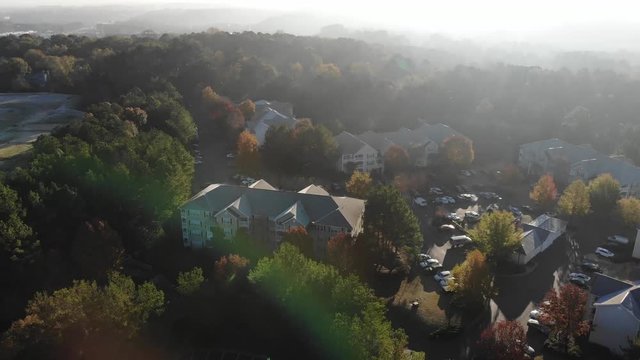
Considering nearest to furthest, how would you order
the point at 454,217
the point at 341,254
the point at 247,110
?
the point at 341,254, the point at 454,217, the point at 247,110

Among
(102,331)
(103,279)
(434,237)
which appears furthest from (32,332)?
(434,237)

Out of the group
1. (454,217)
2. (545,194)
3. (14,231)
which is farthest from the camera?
(545,194)

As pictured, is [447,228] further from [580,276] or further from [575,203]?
[575,203]

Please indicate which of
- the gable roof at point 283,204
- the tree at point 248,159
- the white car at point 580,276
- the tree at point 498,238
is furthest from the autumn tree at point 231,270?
the white car at point 580,276

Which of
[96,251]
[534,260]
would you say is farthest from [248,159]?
[534,260]

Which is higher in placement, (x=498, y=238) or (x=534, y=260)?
(x=498, y=238)

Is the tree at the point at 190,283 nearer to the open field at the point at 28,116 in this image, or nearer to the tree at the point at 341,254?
the tree at the point at 341,254

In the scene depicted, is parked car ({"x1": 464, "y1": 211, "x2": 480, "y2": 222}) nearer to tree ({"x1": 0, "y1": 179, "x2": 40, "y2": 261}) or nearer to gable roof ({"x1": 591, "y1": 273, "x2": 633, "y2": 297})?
gable roof ({"x1": 591, "y1": 273, "x2": 633, "y2": 297})
